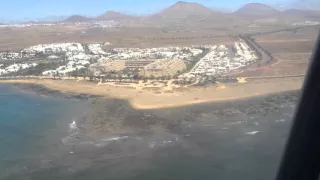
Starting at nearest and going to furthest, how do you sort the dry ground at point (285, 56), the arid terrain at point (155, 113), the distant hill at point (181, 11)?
the arid terrain at point (155, 113) → the dry ground at point (285, 56) → the distant hill at point (181, 11)

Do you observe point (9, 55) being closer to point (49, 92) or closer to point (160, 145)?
point (49, 92)

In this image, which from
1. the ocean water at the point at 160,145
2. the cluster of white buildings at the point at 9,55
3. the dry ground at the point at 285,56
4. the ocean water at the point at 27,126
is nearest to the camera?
the ocean water at the point at 160,145

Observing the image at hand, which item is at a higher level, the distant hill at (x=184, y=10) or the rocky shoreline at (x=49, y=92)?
the distant hill at (x=184, y=10)

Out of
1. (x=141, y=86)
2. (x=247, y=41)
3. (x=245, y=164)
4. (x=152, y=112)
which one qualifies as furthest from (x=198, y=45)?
(x=245, y=164)

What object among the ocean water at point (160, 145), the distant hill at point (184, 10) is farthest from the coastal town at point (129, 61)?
the distant hill at point (184, 10)

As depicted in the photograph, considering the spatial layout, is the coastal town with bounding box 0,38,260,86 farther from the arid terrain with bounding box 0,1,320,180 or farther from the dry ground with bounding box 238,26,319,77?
the dry ground with bounding box 238,26,319,77

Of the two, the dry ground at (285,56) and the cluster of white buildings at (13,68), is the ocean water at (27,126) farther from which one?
the dry ground at (285,56)
